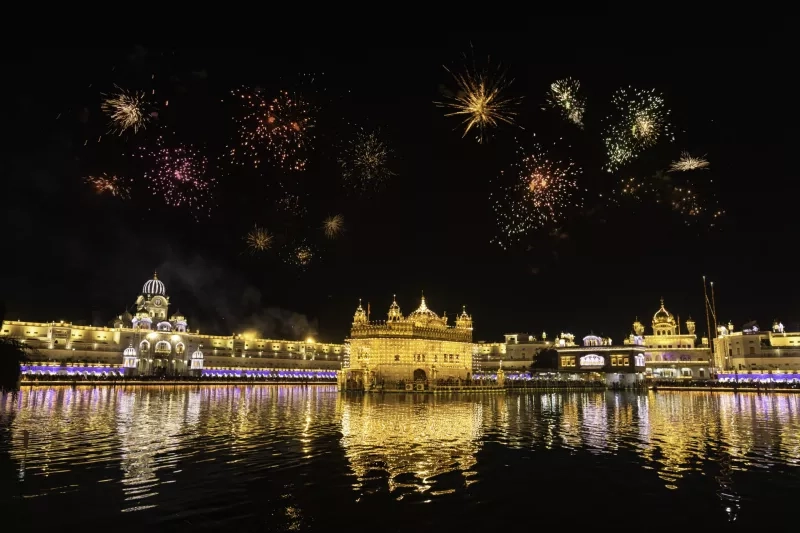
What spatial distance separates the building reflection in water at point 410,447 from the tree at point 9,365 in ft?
46.0

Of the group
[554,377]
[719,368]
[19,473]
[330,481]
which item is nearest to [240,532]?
[330,481]

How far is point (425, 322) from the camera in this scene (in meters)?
85.7

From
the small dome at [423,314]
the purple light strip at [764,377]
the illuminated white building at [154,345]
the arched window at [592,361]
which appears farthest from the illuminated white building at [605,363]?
the illuminated white building at [154,345]

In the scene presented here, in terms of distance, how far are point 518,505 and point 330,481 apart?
5.23 m

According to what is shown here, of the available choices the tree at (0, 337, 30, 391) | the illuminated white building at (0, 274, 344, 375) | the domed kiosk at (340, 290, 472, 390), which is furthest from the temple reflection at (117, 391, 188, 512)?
the illuminated white building at (0, 274, 344, 375)

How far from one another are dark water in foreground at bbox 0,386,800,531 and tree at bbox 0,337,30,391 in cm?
200

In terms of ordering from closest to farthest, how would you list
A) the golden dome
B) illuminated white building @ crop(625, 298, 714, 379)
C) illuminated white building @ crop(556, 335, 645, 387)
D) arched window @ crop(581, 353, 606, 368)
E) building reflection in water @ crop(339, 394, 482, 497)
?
building reflection in water @ crop(339, 394, 482, 497)
the golden dome
illuminated white building @ crop(556, 335, 645, 387)
arched window @ crop(581, 353, 606, 368)
illuminated white building @ crop(625, 298, 714, 379)

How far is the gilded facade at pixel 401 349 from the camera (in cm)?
8062

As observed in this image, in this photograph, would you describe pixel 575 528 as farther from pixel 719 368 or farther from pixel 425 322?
pixel 719 368

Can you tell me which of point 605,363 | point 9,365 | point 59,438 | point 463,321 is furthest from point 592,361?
point 9,365

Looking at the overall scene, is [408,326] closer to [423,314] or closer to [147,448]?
[423,314]

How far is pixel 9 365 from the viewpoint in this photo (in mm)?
24141

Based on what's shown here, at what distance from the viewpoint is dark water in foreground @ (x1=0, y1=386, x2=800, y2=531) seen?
1272 cm

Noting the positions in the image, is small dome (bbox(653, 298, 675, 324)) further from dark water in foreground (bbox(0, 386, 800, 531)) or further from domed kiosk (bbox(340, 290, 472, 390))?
dark water in foreground (bbox(0, 386, 800, 531))
